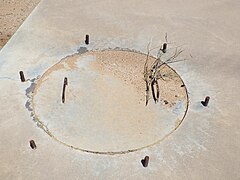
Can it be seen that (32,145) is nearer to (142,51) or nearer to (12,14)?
(142,51)

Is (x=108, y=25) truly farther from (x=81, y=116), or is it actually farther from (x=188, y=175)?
(x=188, y=175)

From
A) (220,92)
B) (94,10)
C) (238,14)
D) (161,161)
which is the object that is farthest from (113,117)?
(238,14)

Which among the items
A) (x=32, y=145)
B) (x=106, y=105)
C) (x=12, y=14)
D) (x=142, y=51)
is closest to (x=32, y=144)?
(x=32, y=145)

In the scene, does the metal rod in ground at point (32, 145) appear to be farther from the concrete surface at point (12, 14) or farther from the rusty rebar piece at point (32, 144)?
the concrete surface at point (12, 14)

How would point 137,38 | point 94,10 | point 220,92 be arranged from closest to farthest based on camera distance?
point 220,92 → point 137,38 → point 94,10

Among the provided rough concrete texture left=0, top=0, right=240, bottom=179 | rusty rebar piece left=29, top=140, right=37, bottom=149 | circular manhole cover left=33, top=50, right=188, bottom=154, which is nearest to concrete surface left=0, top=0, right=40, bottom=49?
rough concrete texture left=0, top=0, right=240, bottom=179

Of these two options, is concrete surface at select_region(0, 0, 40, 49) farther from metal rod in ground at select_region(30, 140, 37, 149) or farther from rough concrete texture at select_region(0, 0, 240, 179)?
metal rod in ground at select_region(30, 140, 37, 149)
